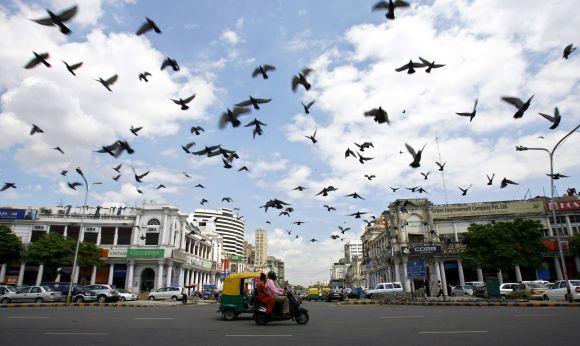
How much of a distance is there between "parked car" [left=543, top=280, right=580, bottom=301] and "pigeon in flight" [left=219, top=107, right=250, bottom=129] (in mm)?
20788

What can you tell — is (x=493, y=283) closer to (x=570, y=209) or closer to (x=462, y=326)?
(x=462, y=326)

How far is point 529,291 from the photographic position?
84.7 ft

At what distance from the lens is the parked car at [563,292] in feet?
67.8

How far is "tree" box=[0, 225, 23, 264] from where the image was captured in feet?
138

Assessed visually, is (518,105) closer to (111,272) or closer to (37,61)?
(37,61)

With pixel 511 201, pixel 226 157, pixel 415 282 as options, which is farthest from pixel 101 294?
pixel 511 201

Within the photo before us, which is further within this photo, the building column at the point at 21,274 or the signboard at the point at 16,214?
the signboard at the point at 16,214

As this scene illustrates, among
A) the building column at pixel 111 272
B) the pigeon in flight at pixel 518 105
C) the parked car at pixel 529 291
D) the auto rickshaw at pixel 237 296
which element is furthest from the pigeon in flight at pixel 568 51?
the building column at pixel 111 272

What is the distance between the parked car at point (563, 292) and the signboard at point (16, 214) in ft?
198

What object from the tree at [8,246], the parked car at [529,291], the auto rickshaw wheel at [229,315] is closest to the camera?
the auto rickshaw wheel at [229,315]

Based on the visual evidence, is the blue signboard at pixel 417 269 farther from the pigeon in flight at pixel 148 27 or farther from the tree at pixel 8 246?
the tree at pixel 8 246

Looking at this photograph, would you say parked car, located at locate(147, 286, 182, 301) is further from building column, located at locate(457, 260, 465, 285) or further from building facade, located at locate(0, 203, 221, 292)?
building column, located at locate(457, 260, 465, 285)

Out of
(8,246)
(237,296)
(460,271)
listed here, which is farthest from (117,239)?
(460,271)

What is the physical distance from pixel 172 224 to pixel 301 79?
47.1 meters
